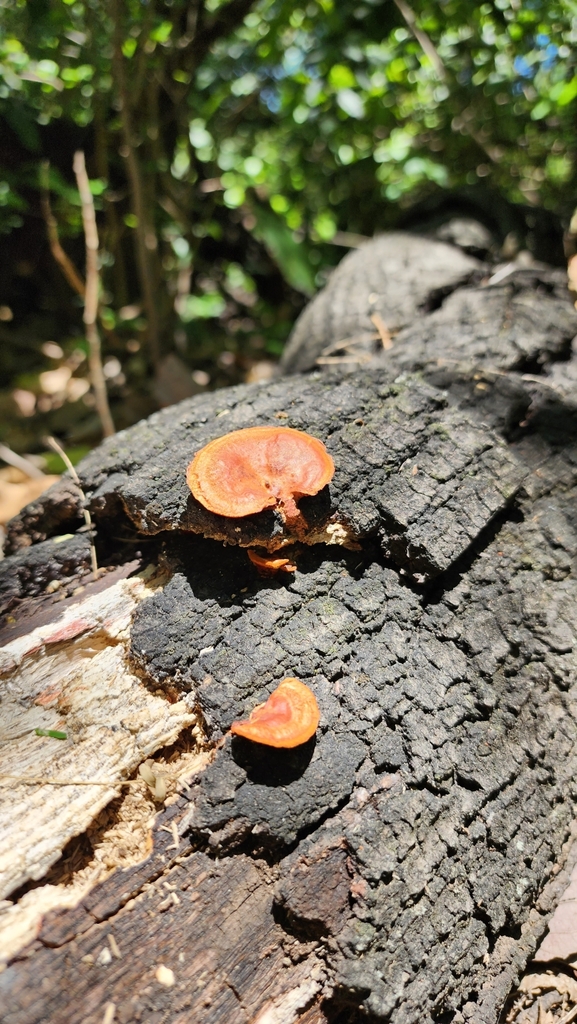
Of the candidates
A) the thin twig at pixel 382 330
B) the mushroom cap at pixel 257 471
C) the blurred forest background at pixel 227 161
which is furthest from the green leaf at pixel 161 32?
the mushroom cap at pixel 257 471

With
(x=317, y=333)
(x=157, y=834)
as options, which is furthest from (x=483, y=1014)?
(x=317, y=333)

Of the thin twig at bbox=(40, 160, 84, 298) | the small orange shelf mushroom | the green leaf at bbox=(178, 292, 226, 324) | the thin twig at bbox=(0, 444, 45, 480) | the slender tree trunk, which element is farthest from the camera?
the green leaf at bbox=(178, 292, 226, 324)

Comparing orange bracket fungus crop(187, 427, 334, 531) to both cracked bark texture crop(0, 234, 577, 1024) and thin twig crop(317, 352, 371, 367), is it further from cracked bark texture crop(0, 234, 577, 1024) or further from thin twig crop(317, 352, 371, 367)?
thin twig crop(317, 352, 371, 367)

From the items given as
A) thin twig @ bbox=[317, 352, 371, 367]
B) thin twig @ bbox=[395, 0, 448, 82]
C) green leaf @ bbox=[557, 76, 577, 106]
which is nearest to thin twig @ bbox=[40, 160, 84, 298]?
thin twig @ bbox=[317, 352, 371, 367]

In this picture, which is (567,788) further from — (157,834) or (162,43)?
(162,43)

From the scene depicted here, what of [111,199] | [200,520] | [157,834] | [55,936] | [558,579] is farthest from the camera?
[111,199]

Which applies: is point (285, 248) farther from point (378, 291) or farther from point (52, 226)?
point (52, 226)

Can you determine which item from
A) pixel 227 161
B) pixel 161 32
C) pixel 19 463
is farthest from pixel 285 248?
pixel 19 463
